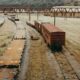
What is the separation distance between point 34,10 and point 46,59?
81.5 metres

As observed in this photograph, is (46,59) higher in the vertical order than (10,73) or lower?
lower

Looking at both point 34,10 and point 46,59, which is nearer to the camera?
point 46,59

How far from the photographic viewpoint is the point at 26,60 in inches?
906

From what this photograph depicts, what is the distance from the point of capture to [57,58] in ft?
78.7

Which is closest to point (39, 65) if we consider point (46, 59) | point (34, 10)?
point (46, 59)

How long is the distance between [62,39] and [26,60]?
6.52 metres

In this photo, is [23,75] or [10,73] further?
[23,75]

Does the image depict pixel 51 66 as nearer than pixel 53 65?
Yes

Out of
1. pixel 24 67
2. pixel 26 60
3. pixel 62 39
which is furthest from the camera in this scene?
pixel 62 39

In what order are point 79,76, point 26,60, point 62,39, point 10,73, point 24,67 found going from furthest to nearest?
point 62,39, point 26,60, point 24,67, point 79,76, point 10,73

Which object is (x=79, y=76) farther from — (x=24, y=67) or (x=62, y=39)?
(x=62, y=39)

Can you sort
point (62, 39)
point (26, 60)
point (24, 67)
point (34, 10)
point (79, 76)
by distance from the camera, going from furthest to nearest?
point (34, 10) → point (62, 39) → point (26, 60) → point (24, 67) → point (79, 76)

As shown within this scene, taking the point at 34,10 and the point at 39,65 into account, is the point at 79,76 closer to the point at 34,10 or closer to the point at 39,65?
the point at 39,65

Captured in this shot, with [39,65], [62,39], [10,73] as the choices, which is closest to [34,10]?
[62,39]
